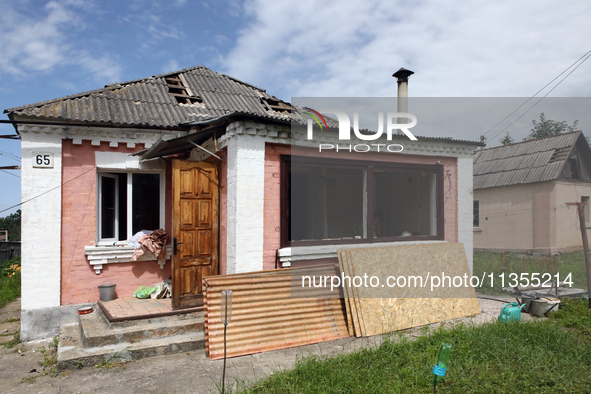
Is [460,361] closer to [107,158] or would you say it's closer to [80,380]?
[80,380]

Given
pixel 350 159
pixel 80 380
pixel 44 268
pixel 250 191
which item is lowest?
pixel 80 380

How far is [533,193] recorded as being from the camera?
41.8ft

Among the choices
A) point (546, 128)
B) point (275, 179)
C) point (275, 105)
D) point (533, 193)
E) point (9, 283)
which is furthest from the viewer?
point (546, 128)

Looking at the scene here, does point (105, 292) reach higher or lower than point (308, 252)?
lower

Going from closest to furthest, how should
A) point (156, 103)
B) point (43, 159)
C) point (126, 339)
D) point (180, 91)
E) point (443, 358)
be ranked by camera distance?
point (443, 358)
point (126, 339)
point (43, 159)
point (156, 103)
point (180, 91)

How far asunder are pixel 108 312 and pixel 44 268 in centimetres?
153

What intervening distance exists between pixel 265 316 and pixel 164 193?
3384 millimetres

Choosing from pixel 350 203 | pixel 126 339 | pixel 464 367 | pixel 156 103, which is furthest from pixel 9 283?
pixel 464 367

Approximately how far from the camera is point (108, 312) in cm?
555

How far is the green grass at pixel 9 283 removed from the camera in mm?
9352

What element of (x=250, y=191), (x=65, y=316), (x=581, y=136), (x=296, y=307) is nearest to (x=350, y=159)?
(x=250, y=191)

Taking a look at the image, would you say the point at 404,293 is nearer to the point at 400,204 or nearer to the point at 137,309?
the point at 137,309

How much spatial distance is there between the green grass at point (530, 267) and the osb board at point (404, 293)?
2.59 meters

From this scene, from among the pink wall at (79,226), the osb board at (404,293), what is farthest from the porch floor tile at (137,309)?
the osb board at (404,293)
